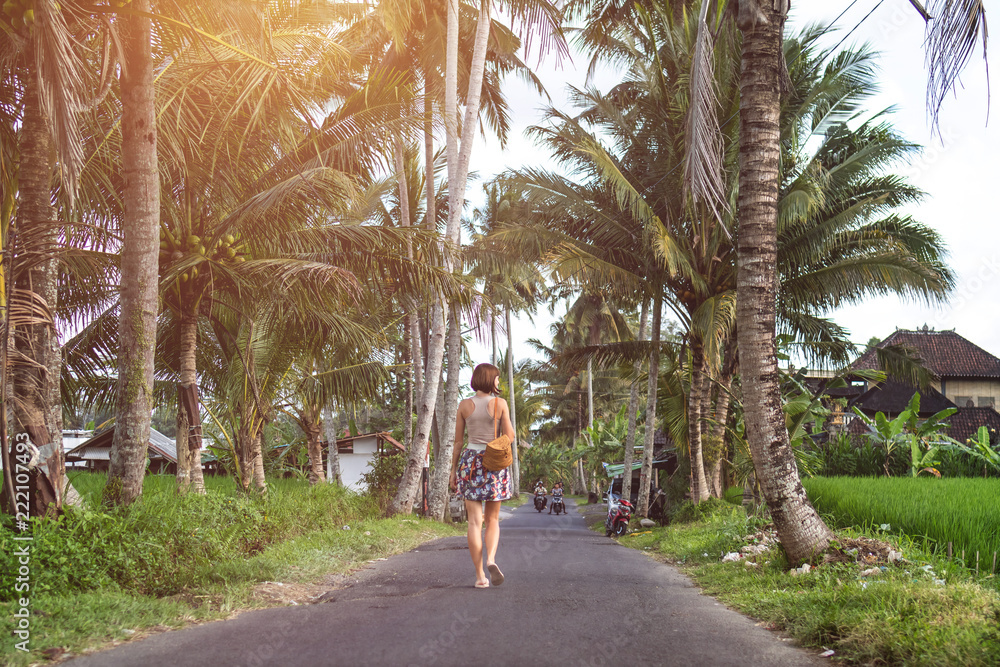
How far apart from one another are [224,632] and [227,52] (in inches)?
282

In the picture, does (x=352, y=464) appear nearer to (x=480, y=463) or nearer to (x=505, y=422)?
(x=480, y=463)

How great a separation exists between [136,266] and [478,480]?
12.4 ft

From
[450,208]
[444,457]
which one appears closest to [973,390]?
[444,457]

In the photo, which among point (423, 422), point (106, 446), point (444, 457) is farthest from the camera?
point (106, 446)

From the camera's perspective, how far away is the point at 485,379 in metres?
5.78

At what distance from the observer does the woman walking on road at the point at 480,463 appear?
5.69 metres

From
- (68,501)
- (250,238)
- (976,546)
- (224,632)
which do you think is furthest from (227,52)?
(976,546)

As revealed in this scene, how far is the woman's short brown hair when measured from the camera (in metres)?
5.77

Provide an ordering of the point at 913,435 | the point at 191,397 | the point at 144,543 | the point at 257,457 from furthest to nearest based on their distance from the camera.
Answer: the point at 913,435 < the point at 257,457 < the point at 191,397 < the point at 144,543

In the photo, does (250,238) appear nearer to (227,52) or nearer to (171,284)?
(171,284)

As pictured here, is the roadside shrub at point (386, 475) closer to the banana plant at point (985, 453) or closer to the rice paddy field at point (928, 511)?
the rice paddy field at point (928, 511)

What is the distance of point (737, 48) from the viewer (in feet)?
48.0

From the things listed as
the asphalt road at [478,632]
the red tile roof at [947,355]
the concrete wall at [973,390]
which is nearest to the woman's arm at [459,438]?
the asphalt road at [478,632]

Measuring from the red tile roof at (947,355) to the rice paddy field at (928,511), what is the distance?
66.0 ft
